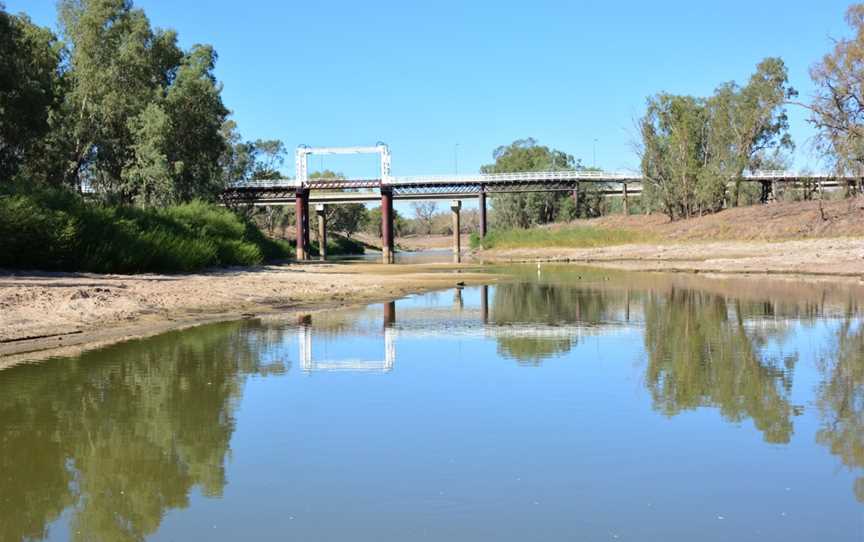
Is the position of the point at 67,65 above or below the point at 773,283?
above

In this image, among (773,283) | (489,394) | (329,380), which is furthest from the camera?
(773,283)

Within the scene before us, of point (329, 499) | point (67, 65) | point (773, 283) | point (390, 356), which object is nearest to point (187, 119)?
→ point (67, 65)

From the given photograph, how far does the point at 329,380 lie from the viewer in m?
13.0

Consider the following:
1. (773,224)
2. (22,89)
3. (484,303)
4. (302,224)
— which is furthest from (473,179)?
(484,303)

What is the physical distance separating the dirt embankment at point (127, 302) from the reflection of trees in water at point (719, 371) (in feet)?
37.2

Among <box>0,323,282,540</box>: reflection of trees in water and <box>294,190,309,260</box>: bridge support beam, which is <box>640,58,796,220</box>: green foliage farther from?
<box>0,323,282,540</box>: reflection of trees in water

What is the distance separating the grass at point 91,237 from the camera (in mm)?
27078

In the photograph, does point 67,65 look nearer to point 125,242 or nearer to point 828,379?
point 125,242

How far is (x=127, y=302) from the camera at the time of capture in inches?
853

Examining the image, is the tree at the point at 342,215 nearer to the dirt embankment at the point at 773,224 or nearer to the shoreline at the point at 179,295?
the dirt embankment at the point at 773,224

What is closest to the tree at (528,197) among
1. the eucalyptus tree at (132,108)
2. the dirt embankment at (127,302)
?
the eucalyptus tree at (132,108)

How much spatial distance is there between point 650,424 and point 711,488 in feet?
7.92

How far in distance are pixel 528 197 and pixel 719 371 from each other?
344ft

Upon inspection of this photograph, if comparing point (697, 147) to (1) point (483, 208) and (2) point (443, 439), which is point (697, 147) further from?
(2) point (443, 439)
